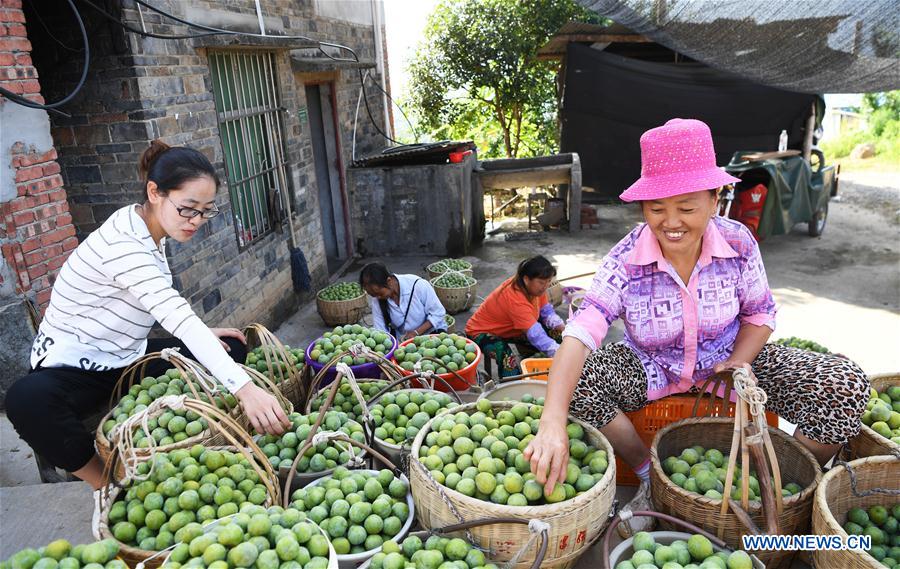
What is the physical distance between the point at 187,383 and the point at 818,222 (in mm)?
9394

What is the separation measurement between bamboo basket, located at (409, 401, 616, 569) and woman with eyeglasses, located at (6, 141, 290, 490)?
33.2 inches

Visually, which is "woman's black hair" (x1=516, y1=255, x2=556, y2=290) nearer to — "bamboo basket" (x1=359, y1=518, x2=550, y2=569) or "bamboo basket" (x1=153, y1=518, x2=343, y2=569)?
"bamboo basket" (x1=359, y1=518, x2=550, y2=569)

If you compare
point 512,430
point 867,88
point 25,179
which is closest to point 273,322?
point 25,179

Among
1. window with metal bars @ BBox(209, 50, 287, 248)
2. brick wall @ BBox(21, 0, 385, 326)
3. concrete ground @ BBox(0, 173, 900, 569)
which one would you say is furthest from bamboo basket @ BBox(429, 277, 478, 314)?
window with metal bars @ BBox(209, 50, 287, 248)

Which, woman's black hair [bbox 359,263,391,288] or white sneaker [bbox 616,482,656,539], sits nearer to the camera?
white sneaker [bbox 616,482,656,539]

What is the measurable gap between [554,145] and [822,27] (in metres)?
8.64

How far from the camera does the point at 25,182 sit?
3232mm

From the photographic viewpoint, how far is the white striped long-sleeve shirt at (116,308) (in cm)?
245

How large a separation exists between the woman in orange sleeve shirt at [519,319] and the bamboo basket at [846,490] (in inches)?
88.6

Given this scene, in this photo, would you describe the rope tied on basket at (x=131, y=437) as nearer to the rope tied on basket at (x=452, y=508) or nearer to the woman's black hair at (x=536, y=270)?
the rope tied on basket at (x=452, y=508)

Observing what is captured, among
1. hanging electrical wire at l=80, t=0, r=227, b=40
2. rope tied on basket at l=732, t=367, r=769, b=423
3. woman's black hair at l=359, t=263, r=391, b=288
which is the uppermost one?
hanging electrical wire at l=80, t=0, r=227, b=40

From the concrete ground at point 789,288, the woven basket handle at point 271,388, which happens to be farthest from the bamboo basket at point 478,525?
the woven basket handle at point 271,388

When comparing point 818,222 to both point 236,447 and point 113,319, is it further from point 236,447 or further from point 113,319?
point 113,319

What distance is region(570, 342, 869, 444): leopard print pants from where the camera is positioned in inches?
86.6
